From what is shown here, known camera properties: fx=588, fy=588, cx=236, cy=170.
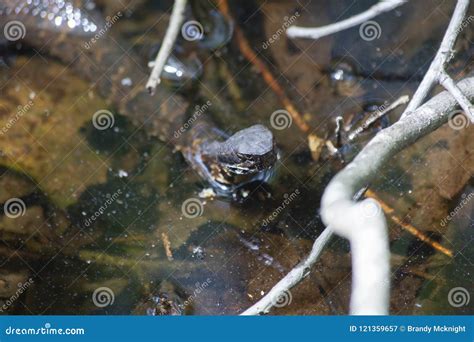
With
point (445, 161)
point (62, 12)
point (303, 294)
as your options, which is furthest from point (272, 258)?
point (62, 12)

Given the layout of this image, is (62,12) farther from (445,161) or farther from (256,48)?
(445,161)

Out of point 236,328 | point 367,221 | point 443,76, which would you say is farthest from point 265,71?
point 367,221

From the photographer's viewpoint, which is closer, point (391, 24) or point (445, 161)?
point (445, 161)

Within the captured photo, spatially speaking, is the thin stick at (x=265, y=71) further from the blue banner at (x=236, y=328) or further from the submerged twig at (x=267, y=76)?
the blue banner at (x=236, y=328)

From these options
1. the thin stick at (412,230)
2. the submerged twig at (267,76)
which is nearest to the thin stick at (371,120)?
the submerged twig at (267,76)

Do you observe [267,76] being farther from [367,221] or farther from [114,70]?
[367,221]

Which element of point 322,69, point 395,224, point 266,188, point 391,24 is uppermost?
point 391,24

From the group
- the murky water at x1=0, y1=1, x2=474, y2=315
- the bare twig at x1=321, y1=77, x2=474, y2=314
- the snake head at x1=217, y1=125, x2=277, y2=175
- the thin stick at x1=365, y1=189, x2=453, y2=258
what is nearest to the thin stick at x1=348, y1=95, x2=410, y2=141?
the murky water at x1=0, y1=1, x2=474, y2=315
